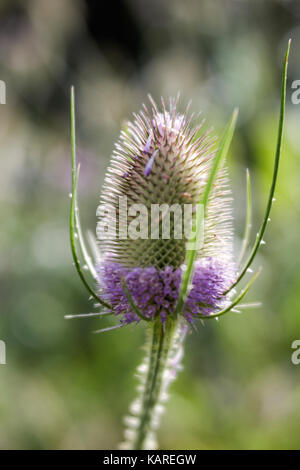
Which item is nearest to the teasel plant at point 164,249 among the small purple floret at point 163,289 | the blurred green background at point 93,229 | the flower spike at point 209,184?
the small purple floret at point 163,289

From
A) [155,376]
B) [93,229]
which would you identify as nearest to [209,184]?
→ [155,376]

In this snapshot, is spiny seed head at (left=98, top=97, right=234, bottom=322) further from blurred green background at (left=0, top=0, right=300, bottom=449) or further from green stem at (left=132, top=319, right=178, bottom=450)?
blurred green background at (left=0, top=0, right=300, bottom=449)

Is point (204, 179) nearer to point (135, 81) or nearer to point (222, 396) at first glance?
point (222, 396)

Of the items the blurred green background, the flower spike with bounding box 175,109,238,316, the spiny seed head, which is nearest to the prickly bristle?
the spiny seed head

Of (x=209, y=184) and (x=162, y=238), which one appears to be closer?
(x=209, y=184)

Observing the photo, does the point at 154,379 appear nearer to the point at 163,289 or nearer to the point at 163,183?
the point at 163,289
